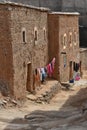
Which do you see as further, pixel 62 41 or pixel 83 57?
pixel 83 57

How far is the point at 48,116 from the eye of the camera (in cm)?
1802

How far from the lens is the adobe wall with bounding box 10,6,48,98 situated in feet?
65.8

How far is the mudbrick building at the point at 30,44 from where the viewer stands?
19.7 meters

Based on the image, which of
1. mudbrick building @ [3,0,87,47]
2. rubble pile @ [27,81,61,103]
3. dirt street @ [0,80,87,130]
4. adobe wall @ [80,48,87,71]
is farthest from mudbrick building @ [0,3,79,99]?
mudbrick building @ [3,0,87,47]

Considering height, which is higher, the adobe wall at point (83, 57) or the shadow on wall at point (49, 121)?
the shadow on wall at point (49, 121)

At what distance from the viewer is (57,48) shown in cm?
2636

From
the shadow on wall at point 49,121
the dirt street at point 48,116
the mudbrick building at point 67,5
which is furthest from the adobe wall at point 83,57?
the shadow on wall at point 49,121

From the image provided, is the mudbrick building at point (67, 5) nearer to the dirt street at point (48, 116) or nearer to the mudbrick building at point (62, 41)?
the mudbrick building at point (62, 41)

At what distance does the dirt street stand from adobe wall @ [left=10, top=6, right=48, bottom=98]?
140 cm

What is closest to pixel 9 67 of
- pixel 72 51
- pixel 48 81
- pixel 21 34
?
pixel 21 34

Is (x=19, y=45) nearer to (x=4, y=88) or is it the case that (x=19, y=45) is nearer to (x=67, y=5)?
(x=4, y=88)

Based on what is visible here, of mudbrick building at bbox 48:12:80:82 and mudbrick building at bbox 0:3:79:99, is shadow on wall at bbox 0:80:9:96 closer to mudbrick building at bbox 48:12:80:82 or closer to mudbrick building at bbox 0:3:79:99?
mudbrick building at bbox 0:3:79:99

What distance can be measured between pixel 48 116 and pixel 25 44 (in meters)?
5.20

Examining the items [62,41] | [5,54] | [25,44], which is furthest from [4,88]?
[62,41]
